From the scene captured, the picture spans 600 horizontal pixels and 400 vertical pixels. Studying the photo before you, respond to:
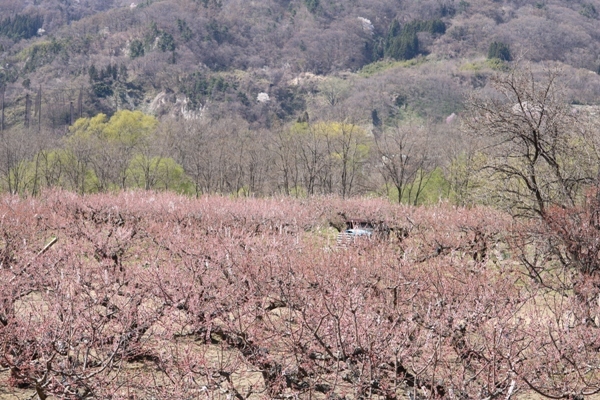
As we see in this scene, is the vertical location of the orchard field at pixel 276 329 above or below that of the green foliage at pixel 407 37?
above

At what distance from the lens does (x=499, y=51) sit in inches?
5768

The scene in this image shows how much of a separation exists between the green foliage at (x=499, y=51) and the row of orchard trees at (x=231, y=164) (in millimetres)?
96705

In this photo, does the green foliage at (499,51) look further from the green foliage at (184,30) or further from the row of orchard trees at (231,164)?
the row of orchard trees at (231,164)

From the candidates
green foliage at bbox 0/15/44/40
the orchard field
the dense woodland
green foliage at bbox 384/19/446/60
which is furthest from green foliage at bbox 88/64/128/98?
the orchard field

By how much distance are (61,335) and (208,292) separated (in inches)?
107

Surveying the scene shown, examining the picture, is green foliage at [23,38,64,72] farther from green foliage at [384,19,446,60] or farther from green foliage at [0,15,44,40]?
green foliage at [384,19,446,60]

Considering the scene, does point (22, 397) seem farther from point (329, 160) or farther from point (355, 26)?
point (355, 26)

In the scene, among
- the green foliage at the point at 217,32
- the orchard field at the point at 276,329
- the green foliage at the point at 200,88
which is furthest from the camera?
the green foliage at the point at 217,32

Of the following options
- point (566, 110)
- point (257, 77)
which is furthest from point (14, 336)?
point (257, 77)

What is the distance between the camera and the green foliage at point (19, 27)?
173 metres

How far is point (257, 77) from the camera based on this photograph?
146 metres

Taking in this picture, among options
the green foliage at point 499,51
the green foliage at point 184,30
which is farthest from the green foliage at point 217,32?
the green foliage at point 499,51

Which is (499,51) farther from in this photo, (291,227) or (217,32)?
(291,227)

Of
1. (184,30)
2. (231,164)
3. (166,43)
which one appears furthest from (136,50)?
(231,164)
